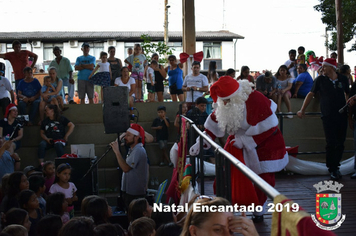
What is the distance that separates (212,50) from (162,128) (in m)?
28.9

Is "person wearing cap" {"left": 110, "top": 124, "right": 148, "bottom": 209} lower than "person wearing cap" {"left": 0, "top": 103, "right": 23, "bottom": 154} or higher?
lower

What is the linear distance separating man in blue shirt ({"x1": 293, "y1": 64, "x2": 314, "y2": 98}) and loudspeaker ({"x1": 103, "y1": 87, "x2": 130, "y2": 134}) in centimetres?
475

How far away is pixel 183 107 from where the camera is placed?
920 centimetres

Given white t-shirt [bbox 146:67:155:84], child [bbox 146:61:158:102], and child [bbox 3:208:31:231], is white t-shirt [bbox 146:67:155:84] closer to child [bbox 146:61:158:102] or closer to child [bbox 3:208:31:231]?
child [bbox 146:61:158:102]

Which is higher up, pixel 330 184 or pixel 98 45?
pixel 98 45

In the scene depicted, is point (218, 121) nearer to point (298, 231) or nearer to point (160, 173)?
point (298, 231)

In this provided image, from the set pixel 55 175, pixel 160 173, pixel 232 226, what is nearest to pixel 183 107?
pixel 160 173

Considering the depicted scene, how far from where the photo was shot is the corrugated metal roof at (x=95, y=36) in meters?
36.0

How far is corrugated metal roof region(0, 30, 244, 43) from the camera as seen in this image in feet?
118

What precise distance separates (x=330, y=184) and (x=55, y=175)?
4238 mm

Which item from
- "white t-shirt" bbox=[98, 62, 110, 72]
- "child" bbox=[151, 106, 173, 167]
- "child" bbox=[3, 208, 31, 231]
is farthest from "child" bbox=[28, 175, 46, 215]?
"white t-shirt" bbox=[98, 62, 110, 72]

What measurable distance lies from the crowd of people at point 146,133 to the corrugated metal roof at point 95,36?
1001 inches

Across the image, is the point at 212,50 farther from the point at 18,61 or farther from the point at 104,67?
the point at 18,61

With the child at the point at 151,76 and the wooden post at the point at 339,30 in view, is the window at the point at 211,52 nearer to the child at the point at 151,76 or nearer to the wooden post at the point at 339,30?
the wooden post at the point at 339,30
